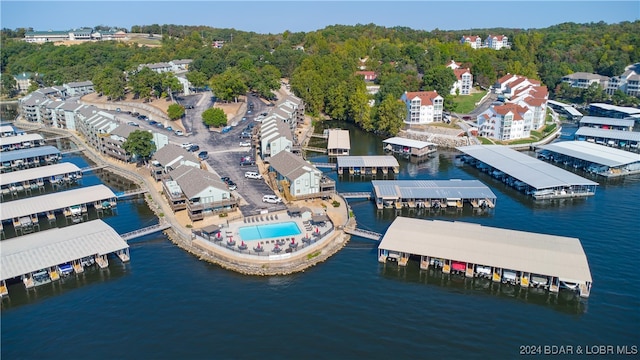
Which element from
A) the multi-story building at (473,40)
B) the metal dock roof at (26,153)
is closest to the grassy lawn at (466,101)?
the multi-story building at (473,40)

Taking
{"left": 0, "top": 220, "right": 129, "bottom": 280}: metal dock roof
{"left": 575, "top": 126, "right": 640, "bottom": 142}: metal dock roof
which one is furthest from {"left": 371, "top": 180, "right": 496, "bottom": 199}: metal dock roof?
{"left": 575, "top": 126, "right": 640, "bottom": 142}: metal dock roof

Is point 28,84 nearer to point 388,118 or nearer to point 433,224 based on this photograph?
point 388,118

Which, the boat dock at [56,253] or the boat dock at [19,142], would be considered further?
the boat dock at [19,142]

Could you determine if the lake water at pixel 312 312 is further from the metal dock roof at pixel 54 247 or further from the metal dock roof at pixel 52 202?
the metal dock roof at pixel 52 202

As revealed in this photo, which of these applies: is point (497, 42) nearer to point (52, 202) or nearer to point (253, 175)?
point (253, 175)

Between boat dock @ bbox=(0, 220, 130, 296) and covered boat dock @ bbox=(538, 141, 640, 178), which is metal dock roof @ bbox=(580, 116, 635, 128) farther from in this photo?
boat dock @ bbox=(0, 220, 130, 296)

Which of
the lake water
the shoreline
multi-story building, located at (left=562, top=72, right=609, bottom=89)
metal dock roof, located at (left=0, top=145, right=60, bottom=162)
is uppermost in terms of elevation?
multi-story building, located at (left=562, top=72, right=609, bottom=89)
